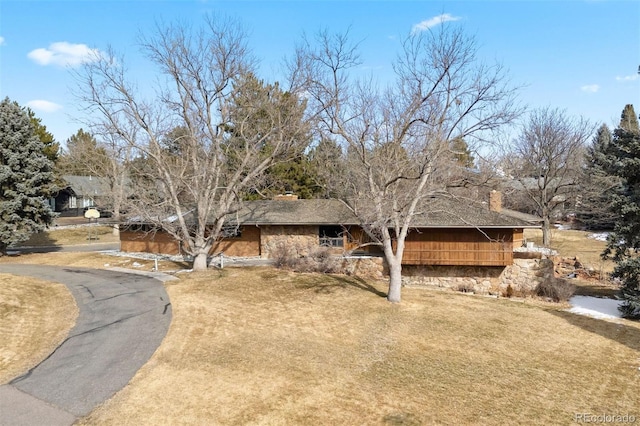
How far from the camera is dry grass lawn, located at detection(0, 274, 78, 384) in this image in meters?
10.3

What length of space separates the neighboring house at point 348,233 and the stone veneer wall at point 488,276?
0.84 metres

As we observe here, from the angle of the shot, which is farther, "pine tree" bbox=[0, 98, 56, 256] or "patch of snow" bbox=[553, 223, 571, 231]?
"patch of snow" bbox=[553, 223, 571, 231]

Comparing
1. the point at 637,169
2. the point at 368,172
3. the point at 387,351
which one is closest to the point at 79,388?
the point at 387,351

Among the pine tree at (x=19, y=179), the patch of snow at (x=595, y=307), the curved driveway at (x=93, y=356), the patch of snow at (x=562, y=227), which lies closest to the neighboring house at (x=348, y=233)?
the patch of snow at (x=595, y=307)

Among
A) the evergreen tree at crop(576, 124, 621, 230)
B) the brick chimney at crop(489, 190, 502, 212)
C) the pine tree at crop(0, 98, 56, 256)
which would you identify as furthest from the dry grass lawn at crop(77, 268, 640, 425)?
the pine tree at crop(0, 98, 56, 256)

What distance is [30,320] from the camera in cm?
1320

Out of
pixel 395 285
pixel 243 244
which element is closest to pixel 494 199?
pixel 395 285

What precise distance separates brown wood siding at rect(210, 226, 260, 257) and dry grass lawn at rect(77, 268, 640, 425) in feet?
30.3

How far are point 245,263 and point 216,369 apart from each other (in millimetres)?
14647

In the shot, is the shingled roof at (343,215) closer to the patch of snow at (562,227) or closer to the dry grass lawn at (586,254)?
the dry grass lawn at (586,254)

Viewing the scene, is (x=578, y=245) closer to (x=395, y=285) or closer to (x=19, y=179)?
(x=395, y=285)

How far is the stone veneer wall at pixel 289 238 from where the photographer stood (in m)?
25.4

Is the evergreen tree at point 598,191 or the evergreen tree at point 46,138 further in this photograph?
the evergreen tree at point 46,138

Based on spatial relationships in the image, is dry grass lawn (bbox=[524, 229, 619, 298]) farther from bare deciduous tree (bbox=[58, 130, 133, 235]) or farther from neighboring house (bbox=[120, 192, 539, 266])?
bare deciduous tree (bbox=[58, 130, 133, 235])
